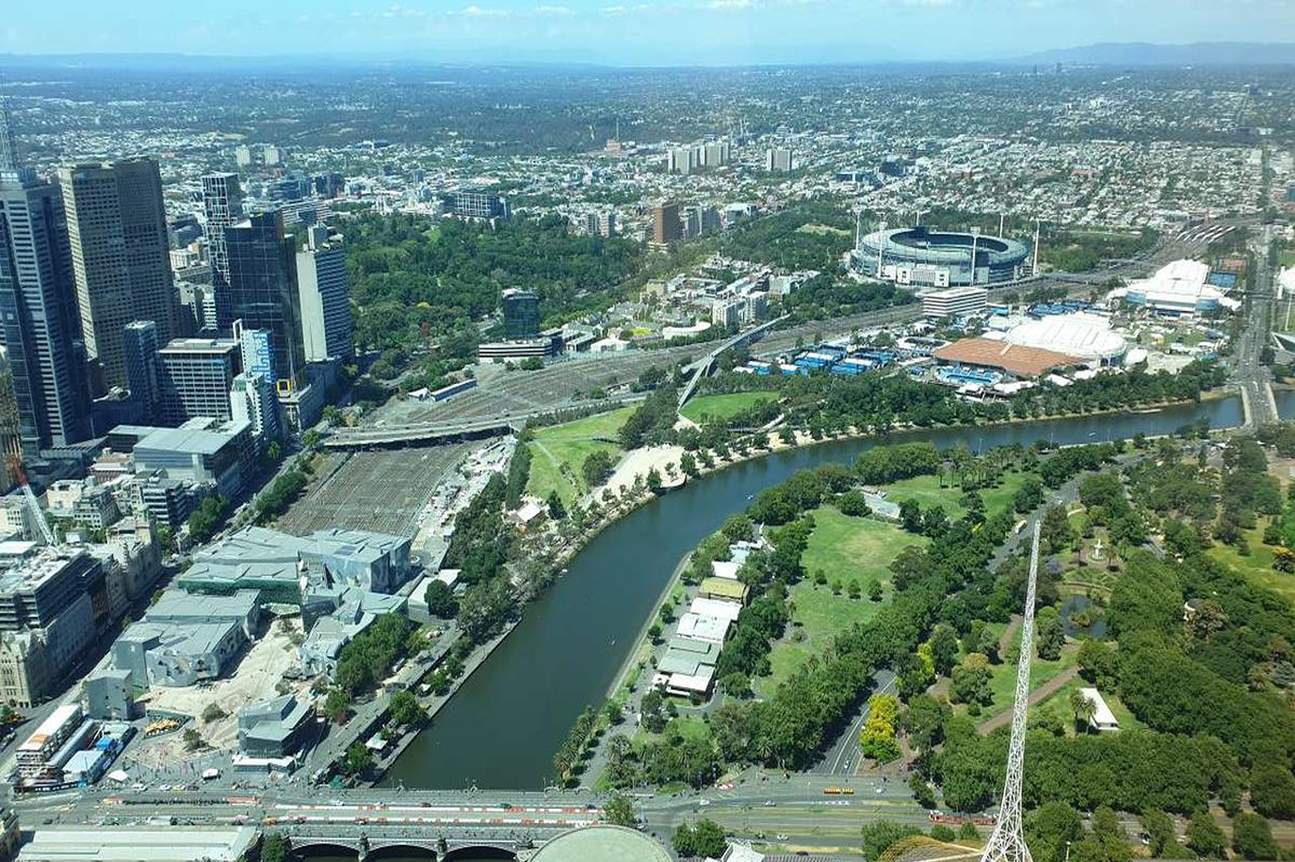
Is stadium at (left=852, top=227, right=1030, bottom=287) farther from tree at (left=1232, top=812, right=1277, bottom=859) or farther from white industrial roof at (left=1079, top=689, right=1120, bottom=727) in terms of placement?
tree at (left=1232, top=812, right=1277, bottom=859)

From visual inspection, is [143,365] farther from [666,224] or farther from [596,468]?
[666,224]

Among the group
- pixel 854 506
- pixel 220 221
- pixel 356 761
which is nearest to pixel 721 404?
pixel 854 506

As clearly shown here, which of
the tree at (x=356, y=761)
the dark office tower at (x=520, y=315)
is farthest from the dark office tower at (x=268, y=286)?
the tree at (x=356, y=761)

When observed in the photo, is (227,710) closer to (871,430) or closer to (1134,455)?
(871,430)

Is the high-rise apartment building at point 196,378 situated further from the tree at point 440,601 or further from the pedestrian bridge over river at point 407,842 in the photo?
the pedestrian bridge over river at point 407,842

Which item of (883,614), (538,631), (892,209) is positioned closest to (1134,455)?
(883,614)
